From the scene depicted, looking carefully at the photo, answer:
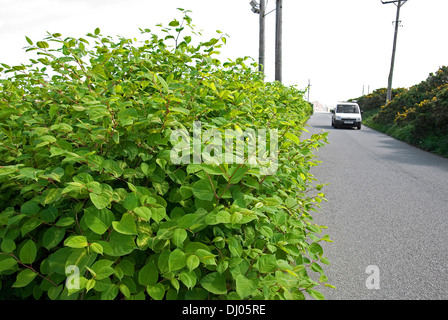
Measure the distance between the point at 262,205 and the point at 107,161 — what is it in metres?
0.80

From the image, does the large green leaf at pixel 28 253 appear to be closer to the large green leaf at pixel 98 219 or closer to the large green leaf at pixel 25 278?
the large green leaf at pixel 25 278

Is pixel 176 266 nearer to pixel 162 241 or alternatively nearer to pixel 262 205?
pixel 162 241

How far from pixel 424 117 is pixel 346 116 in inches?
318

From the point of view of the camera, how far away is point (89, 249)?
1.30 m

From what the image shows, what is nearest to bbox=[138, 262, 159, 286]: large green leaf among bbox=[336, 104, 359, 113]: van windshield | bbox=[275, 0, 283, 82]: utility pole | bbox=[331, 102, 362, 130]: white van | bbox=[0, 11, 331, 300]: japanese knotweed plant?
bbox=[0, 11, 331, 300]: japanese knotweed plant

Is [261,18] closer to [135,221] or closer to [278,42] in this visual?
[278,42]

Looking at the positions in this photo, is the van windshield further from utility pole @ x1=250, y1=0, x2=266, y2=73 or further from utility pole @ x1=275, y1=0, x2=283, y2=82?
utility pole @ x1=250, y1=0, x2=266, y2=73

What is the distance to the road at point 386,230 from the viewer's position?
3.36 m

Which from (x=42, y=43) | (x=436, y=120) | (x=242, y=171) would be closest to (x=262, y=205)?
(x=242, y=171)

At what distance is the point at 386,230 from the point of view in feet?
15.7

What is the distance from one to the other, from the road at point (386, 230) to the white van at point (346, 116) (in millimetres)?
12525

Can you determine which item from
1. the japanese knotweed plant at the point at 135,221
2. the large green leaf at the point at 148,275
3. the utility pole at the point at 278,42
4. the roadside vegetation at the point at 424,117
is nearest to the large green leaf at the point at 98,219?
the japanese knotweed plant at the point at 135,221
